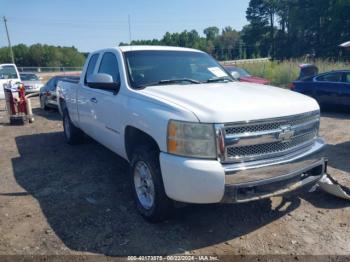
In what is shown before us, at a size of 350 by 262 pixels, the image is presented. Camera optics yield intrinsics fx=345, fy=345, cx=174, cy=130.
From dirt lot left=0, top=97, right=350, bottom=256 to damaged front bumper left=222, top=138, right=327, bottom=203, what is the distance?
50cm

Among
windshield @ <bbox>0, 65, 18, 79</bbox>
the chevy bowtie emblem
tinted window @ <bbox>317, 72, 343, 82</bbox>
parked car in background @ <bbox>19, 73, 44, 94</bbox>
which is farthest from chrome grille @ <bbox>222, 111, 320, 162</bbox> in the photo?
parked car in background @ <bbox>19, 73, 44, 94</bbox>

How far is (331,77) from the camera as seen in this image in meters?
10.8

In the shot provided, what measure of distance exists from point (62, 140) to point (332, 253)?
6409 mm

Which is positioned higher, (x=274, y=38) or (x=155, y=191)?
(x=274, y=38)

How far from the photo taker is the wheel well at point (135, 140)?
3702 mm

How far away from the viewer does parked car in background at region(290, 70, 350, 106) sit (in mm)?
10212

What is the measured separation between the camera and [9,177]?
5.49m

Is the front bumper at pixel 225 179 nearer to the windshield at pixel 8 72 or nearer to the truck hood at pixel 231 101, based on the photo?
the truck hood at pixel 231 101

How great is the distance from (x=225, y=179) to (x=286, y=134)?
2.76 ft

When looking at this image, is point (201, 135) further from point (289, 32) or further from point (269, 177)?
point (289, 32)

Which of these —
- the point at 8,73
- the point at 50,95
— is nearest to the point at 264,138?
the point at 50,95

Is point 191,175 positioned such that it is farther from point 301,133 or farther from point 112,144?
point 112,144

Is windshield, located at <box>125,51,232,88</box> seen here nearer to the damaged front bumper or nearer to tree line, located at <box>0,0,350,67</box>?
the damaged front bumper

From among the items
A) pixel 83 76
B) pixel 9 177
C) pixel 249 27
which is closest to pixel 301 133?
pixel 83 76
